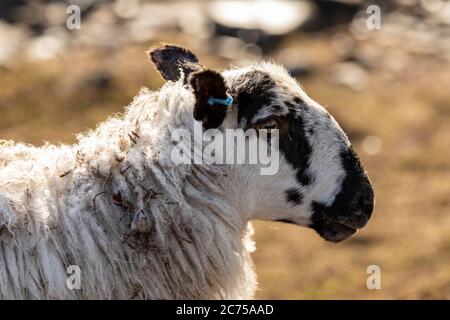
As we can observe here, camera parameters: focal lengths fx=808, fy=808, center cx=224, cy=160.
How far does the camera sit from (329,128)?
648 centimetres

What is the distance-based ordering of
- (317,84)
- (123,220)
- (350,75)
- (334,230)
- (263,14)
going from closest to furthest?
(123,220) < (334,230) < (317,84) < (350,75) < (263,14)

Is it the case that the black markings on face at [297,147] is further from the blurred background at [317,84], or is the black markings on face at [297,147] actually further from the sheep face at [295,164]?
the blurred background at [317,84]

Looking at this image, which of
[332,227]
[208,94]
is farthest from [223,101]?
[332,227]

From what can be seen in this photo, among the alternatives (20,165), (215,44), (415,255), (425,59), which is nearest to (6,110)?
(215,44)

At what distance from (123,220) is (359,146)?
20.6 m

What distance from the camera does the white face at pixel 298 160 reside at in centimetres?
633

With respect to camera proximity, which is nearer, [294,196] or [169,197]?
[169,197]

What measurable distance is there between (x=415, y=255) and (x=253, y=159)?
34.6ft

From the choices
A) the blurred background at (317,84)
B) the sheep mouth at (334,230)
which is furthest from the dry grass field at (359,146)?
the sheep mouth at (334,230)

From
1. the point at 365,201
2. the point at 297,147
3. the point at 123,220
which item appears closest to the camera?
the point at 123,220

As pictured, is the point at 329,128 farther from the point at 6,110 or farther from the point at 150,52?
the point at 6,110

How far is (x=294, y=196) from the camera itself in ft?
21.4

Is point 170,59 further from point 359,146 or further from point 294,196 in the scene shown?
point 359,146

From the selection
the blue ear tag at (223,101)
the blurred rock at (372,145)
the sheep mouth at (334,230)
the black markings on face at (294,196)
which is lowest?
the sheep mouth at (334,230)
